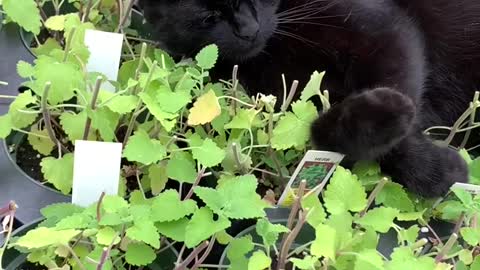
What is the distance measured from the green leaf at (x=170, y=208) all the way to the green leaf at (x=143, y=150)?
2.8 inches

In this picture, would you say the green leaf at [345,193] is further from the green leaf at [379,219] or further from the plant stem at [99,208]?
the plant stem at [99,208]

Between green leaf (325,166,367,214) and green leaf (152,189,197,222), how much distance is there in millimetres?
165

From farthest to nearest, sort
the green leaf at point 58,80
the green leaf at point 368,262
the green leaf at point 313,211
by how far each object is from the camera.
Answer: the green leaf at point 58,80 < the green leaf at point 313,211 < the green leaf at point 368,262

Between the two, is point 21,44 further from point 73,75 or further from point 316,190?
point 316,190

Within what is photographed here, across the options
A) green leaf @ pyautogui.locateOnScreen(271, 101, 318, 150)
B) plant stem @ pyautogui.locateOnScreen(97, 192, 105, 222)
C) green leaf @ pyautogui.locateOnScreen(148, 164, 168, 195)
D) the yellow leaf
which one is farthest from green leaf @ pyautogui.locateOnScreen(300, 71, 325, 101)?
plant stem @ pyautogui.locateOnScreen(97, 192, 105, 222)

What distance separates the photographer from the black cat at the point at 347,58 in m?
0.93

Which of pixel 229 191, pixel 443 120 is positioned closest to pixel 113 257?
pixel 229 191

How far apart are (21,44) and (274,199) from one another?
1.84 feet

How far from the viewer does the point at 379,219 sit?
773 mm

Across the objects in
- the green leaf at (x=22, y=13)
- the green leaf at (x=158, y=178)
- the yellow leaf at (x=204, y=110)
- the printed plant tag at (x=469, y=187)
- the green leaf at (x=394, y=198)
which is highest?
the green leaf at (x=22, y=13)

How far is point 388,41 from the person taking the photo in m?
1.06

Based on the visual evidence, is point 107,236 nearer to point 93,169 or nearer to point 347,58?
point 93,169

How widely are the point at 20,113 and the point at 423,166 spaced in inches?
→ 24.4

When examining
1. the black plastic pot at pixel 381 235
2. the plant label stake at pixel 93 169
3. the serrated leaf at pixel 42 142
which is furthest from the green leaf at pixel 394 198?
the serrated leaf at pixel 42 142
